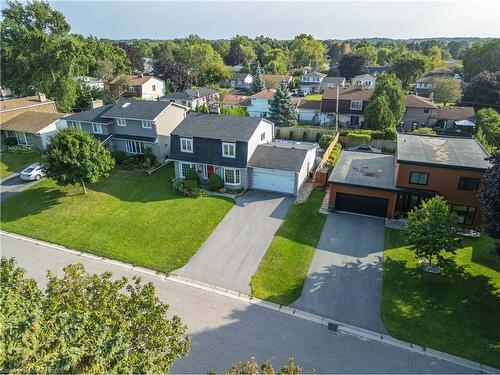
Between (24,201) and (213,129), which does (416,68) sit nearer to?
(213,129)

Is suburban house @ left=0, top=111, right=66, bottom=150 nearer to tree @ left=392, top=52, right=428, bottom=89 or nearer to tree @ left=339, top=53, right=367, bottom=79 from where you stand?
tree @ left=392, top=52, right=428, bottom=89

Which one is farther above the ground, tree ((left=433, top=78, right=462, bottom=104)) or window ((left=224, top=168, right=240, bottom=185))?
tree ((left=433, top=78, right=462, bottom=104))

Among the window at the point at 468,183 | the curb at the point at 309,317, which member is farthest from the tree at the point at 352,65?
the curb at the point at 309,317

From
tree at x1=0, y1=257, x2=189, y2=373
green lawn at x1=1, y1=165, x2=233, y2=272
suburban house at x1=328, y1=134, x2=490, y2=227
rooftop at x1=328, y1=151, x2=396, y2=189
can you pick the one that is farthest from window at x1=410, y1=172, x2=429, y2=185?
tree at x1=0, y1=257, x2=189, y2=373

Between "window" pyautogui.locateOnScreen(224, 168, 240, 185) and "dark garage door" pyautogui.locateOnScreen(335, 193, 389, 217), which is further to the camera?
"window" pyautogui.locateOnScreen(224, 168, 240, 185)

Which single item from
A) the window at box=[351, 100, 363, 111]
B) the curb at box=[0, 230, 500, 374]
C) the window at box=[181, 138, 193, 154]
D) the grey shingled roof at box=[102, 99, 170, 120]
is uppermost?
the grey shingled roof at box=[102, 99, 170, 120]

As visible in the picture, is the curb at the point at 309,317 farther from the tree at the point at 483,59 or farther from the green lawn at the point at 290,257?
the tree at the point at 483,59
